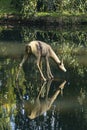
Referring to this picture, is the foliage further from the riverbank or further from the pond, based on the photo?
the pond

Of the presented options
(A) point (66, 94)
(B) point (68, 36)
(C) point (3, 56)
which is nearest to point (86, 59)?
(C) point (3, 56)

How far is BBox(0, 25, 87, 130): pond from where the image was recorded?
1475cm

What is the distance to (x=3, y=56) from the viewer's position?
29.0m

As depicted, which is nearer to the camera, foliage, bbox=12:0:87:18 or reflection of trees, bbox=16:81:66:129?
reflection of trees, bbox=16:81:66:129

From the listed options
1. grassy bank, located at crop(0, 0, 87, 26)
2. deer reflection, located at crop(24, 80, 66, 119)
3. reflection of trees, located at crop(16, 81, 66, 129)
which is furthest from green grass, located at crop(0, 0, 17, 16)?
deer reflection, located at crop(24, 80, 66, 119)

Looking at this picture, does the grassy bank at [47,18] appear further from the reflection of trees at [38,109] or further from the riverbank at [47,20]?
the reflection of trees at [38,109]

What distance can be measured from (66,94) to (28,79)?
3.41 metres

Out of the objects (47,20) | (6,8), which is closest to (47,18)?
(47,20)

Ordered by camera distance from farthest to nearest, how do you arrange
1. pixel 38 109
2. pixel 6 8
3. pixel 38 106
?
1. pixel 6 8
2. pixel 38 106
3. pixel 38 109

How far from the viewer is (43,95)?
18.5 meters

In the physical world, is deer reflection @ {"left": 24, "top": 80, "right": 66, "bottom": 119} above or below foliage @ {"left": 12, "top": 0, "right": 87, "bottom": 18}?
above

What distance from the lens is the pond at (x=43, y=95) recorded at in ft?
48.4

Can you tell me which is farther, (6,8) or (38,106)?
(6,8)

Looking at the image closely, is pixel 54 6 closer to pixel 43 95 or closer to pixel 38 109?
pixel 43 95
